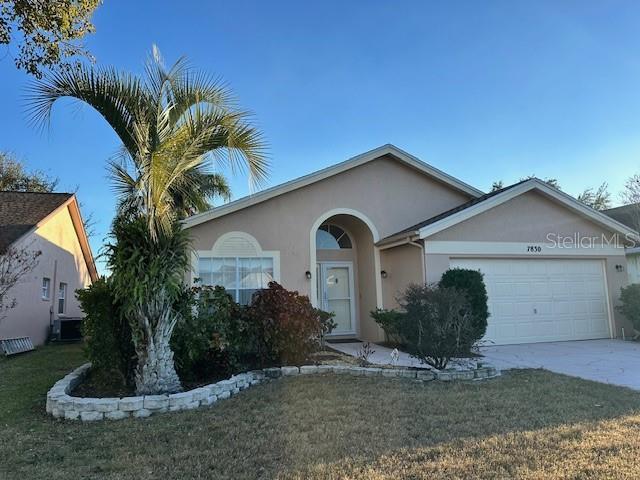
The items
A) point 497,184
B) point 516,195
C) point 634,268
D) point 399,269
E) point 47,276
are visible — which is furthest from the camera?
point 497,184

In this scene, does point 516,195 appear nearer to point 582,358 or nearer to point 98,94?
point 582,358

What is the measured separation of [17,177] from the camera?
29688 millimetres

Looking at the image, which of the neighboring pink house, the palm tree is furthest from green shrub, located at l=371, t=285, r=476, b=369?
the neighboring pink house

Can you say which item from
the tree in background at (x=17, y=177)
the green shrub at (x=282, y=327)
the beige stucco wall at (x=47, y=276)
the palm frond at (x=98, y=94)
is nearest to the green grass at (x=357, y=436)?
the green shrub at (x=282, y=327)

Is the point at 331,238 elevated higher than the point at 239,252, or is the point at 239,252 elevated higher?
the point at 331,238

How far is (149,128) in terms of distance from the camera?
7000 mm

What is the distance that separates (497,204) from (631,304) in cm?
474

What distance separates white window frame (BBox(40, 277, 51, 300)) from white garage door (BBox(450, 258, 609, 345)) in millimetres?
14859

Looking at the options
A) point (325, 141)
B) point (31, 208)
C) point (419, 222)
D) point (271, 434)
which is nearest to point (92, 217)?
point (31, 208)

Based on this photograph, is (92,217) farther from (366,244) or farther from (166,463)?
(166,463)

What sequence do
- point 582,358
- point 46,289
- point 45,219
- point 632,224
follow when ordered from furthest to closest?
point 632,224
point 46,289
point 45,219
point 582,358

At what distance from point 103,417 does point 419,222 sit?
1049cm

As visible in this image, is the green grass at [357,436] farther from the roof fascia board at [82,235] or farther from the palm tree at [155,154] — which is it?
the roof fascia board at [82,235]

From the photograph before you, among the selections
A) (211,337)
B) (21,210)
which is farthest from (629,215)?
(21,210)
